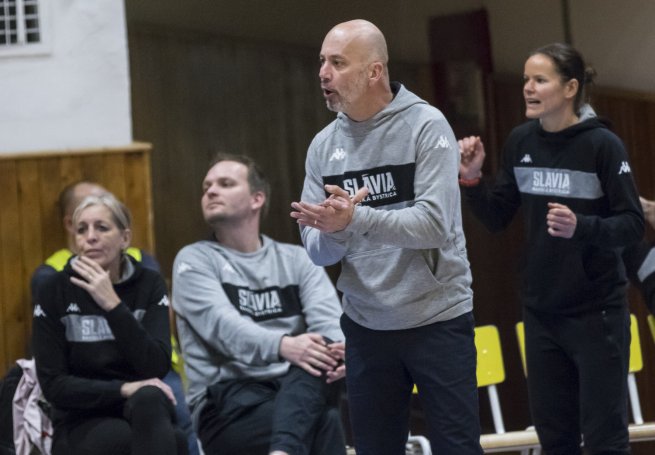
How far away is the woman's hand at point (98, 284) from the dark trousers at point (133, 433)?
32 cm

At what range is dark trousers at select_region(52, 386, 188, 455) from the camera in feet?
12.1

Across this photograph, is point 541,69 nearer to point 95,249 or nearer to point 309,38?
point 95,249

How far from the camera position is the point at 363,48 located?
303 centimetres

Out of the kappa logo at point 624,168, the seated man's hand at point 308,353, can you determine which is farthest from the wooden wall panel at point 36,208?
the kappa logo at point 624,168

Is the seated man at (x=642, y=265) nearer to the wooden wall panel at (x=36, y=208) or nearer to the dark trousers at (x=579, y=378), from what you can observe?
the dark trousers at (x=579, y=378)

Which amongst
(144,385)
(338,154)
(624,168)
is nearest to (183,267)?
(144,385)

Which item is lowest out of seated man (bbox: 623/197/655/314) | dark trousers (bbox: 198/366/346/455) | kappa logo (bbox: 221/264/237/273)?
dark trousers (bbox: 198/366/346/455)

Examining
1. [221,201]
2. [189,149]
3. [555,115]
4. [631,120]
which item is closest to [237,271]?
[221,201]

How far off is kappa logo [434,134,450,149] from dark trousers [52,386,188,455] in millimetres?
1415

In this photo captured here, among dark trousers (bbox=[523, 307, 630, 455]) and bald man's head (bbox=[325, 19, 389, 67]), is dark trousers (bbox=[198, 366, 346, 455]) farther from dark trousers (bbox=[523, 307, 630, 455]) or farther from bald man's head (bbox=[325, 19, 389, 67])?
bald man's head (bbox=[325, 19, 389, 67])

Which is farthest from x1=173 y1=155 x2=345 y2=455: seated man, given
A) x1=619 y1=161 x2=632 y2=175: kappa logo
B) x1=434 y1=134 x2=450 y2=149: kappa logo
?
x1=434 y1=134 x2=450 y2=149: kappa logo

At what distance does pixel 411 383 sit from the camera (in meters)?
3.11

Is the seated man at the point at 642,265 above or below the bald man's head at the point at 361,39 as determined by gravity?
below

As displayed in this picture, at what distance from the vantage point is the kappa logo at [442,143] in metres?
2.96
